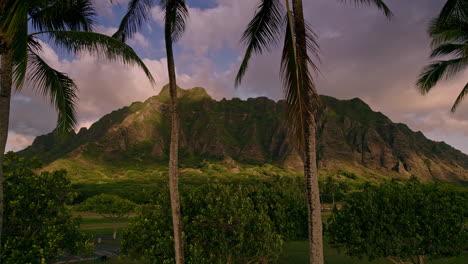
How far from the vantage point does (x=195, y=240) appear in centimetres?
1769

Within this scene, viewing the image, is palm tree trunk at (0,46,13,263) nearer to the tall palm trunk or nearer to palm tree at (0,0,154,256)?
palm tree at (0,0,154,256)

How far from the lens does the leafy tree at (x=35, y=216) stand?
1436 centimetres

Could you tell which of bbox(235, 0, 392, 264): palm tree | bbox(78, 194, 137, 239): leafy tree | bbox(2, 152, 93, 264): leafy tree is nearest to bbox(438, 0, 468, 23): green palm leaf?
bbox(235, 0, 392, 264): palm tree

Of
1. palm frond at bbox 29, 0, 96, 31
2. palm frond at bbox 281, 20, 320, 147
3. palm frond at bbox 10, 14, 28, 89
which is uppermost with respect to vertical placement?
palm frond at bbox 29, 0, 96, 31

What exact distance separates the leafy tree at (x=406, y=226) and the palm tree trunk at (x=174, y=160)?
16.4 meters

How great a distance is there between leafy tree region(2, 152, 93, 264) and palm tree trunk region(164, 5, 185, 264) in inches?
263

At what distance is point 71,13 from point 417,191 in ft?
86.7

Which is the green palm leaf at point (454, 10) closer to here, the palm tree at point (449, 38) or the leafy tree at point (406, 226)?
the palm tree at point (449, 38)

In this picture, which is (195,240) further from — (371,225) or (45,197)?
(371,225)

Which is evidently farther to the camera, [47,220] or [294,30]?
[47,220]

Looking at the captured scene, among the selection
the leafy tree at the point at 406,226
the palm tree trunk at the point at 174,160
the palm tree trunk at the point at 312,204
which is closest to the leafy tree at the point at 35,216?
the palm tree trunk at the point at 174,160

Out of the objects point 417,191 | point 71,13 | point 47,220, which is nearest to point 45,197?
point 47,220

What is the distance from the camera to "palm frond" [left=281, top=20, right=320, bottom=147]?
7383mm

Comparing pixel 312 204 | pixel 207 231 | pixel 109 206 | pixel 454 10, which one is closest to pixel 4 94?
pixel 312 204
